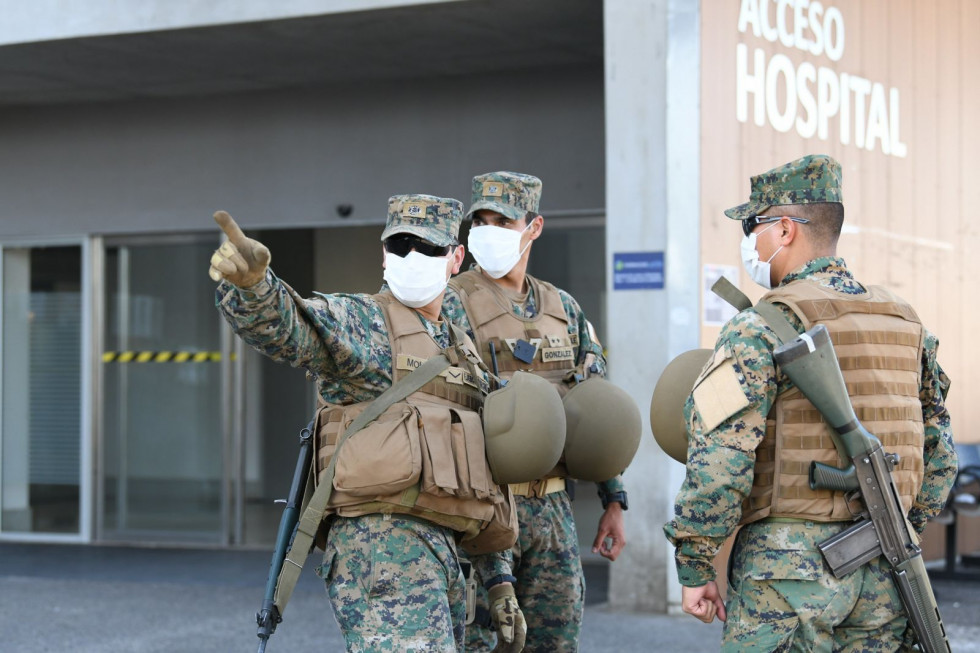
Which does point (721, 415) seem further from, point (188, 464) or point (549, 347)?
point (188, 464)

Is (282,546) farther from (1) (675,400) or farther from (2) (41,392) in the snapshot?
(2) (41,392)

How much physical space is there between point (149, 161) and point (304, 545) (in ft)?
22.3

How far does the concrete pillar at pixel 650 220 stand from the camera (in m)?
6.67

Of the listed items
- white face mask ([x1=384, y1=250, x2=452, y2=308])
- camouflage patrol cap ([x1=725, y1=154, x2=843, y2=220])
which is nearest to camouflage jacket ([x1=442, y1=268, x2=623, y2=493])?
white face mask ([x1=384, y1=250, x2=452, y2=308])

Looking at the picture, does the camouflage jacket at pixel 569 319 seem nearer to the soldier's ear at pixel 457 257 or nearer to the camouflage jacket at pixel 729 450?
the soldier's ear at pixel 457 257

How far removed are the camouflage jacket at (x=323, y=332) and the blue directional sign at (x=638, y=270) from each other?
3137 mm

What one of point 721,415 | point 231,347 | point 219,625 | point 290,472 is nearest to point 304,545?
point 721,415

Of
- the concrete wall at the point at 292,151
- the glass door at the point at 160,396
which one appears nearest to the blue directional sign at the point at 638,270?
the concrete wall at the point at 292,151

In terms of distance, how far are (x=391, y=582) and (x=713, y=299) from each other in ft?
12.6

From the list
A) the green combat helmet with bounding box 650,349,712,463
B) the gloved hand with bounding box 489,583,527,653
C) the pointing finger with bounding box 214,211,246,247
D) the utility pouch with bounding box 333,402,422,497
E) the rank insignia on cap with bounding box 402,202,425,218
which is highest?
the rank insignia on cap with bounding box 402,202,425,218

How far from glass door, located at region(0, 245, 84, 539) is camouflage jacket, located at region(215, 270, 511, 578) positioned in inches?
274

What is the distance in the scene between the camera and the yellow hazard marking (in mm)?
9734

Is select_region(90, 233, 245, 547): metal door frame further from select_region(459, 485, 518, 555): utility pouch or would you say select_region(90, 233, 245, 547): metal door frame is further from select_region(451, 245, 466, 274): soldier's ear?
select_region(459, 485, 518, 555): utility pouch

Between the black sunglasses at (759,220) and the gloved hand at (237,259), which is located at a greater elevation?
the black sunglasses at (759,220)
